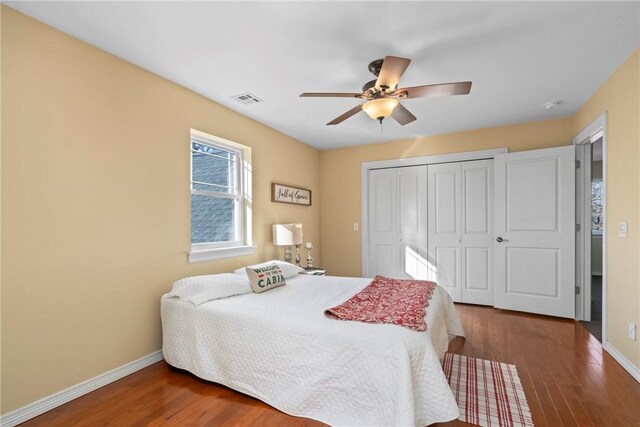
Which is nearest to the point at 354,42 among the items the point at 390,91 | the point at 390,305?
the point at 390,91

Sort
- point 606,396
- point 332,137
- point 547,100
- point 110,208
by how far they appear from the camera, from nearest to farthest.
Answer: point 606,396, point 110,208, point 547,100, point 332,137

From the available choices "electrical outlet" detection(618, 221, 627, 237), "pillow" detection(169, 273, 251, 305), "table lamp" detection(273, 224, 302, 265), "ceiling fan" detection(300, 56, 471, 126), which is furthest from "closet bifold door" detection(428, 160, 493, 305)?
"pillow" detection(169, 273, 251, 305)

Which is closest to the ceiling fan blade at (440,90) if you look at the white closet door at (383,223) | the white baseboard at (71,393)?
the white closet door at (383,223)

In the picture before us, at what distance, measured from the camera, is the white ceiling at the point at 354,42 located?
1860 millimetres

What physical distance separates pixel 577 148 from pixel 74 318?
5.18 metres

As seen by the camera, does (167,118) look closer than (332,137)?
Yes

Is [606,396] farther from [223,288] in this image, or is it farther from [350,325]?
[223,288]

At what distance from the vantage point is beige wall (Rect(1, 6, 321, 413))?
1.83 metres

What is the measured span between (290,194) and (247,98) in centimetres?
160

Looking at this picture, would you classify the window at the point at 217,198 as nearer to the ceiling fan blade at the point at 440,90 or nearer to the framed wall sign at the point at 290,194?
the framed wall sign at the point at 290,194

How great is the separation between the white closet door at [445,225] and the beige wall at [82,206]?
10.6 feet

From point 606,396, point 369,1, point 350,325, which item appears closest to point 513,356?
point 606,396

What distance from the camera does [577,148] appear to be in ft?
12.1

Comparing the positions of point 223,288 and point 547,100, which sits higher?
point 547,100
